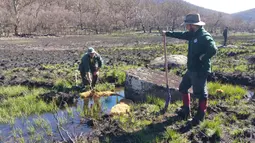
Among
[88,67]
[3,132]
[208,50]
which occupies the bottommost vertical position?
[3,132]

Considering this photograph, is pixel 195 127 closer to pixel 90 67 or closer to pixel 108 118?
pixel 108 118

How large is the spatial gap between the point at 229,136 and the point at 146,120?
6.54 ft

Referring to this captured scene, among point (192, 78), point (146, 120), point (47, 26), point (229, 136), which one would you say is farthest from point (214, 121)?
point (47, 26)

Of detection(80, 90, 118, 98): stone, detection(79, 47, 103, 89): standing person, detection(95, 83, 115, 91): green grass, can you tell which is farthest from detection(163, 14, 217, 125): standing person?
detection(79, 47, 103, 89): standing person

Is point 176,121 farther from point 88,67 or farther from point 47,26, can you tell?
point 47,26

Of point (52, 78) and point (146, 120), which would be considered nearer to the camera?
point (146, 120)

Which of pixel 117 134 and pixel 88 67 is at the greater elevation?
pixel 88 67

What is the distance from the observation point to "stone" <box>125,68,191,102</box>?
9000 mm

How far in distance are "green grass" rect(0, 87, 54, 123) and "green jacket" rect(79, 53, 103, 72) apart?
216 centimetres

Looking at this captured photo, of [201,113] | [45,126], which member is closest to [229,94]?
[201,113]

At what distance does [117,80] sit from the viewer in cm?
1195

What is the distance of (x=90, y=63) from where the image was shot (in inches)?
449

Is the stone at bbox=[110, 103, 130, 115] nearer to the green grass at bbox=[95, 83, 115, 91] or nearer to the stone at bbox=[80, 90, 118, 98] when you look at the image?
the stone at bbox=[80, 90, 118, 98]

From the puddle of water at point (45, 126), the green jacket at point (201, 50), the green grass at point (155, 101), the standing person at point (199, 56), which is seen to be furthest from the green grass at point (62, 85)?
the green jacket at point (201, 50)
